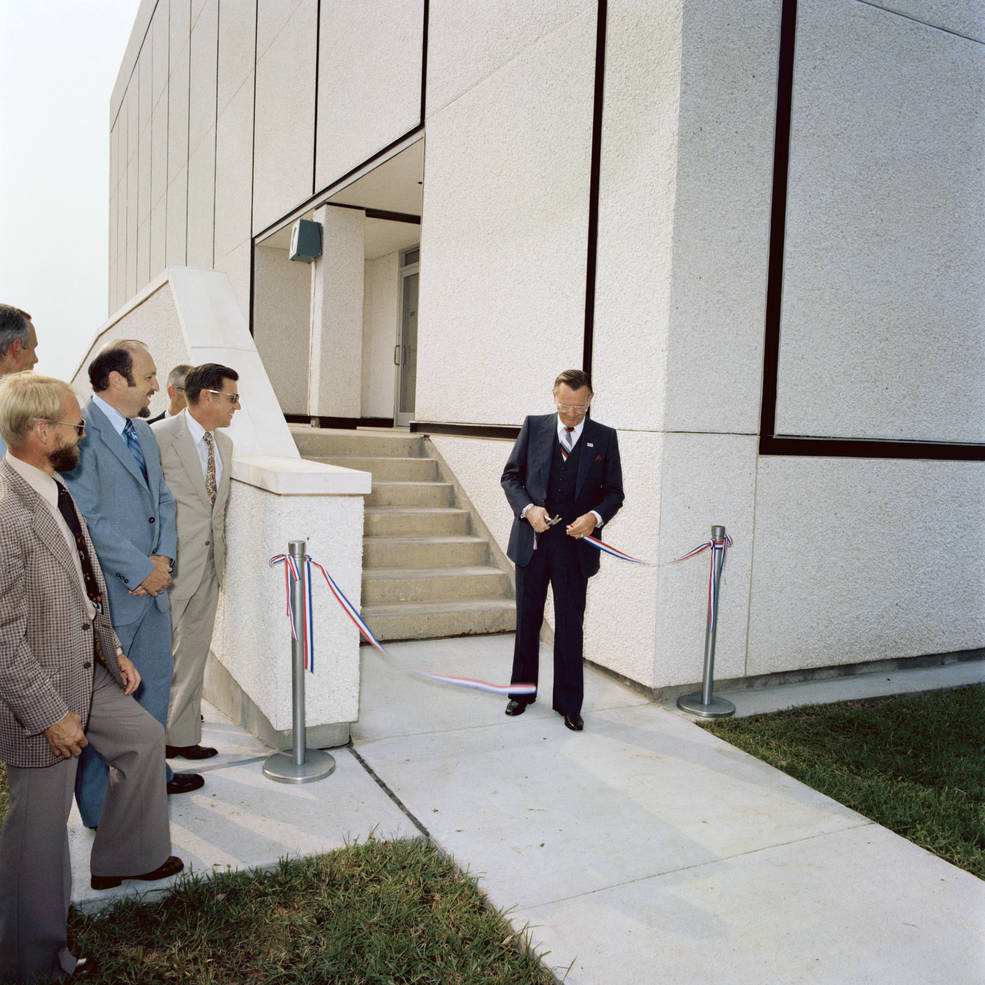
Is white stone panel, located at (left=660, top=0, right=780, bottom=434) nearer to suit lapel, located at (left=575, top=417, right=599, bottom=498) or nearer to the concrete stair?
A: suit lapel, located at (left=575, top=417, right=599, bottom=498)

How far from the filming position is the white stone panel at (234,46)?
13.5 metres

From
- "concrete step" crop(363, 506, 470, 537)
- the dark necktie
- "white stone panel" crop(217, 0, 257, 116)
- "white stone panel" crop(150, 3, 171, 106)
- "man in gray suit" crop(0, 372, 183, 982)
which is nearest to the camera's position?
"man in gray suit" crop(0, 372, 183, 982)

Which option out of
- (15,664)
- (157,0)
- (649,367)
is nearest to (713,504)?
(649,367)

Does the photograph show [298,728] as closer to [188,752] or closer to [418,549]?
[188,752]

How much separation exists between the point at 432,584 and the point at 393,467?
1.59m

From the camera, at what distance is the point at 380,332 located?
1345 cm

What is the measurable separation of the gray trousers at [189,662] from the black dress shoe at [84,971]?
1.62 metres

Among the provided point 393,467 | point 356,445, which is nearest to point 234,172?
point 356,445

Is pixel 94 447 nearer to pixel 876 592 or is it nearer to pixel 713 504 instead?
pixel 713 504

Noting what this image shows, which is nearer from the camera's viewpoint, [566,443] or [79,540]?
[79,540]

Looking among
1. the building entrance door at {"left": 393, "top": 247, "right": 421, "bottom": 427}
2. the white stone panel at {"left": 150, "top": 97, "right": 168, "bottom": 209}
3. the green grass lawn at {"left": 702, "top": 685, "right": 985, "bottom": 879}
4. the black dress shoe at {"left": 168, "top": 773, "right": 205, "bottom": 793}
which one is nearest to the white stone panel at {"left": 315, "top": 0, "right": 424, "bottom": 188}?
the building entrance door at {"left": 393, "top": 247, "right": 421, "bottom": 427}

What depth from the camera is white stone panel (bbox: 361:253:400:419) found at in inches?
525

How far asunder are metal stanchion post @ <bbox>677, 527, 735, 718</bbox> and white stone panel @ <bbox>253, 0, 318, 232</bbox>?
26.9ft

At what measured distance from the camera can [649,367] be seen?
5.30 meters
